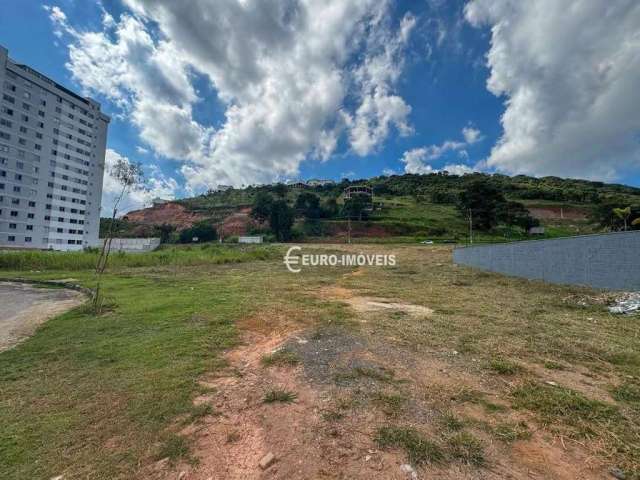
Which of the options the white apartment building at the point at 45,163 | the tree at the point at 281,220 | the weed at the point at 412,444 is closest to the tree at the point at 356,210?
the tree at the point at 281,220

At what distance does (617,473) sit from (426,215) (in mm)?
57788

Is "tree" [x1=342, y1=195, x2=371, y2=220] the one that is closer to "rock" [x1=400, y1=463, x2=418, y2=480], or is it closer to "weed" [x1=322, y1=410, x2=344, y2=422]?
"weed" [x1=322, y1=410, x2=344, y2=422]

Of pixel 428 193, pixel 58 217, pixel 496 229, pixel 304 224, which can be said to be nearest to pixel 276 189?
pixel 304 224

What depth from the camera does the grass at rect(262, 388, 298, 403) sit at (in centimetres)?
306

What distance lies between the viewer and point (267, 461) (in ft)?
7.12

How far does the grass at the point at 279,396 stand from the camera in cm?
306

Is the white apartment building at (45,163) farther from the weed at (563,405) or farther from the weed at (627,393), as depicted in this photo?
the weed at (627,393)

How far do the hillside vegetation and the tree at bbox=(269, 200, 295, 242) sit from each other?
0.86 metres

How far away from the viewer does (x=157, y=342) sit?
487 centimetres

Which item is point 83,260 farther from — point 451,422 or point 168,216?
point 168,216

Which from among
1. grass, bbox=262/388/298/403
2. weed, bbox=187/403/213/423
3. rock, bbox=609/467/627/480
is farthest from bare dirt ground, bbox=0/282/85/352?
rock, bbox=609/467/627/480

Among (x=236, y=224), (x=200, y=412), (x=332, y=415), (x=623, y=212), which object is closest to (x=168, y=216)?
(x=236, y=224)

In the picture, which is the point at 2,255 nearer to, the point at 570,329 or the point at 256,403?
the point at 256,403

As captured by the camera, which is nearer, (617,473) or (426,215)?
(617,473)
